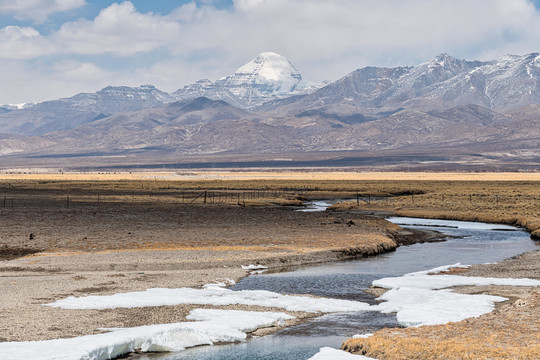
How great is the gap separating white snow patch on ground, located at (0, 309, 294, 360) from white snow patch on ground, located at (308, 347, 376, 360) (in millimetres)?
3774

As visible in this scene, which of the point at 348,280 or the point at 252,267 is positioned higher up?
the point at 252,267

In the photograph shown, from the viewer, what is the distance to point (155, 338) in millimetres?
21781

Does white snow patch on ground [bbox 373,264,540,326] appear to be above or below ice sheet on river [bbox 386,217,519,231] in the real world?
above

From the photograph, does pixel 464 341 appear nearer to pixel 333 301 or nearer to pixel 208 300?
pixel 333 301

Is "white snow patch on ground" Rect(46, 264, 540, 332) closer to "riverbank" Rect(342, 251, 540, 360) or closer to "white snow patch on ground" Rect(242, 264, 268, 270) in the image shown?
"riverbank" Rect(342, 251, 540, 360)

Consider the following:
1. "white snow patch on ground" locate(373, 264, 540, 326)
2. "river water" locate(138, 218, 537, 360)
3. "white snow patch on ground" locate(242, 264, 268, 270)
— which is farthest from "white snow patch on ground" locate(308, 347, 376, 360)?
"white snow patch on ground" locate(242, 264, 268, 270)

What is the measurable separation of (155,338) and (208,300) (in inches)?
244

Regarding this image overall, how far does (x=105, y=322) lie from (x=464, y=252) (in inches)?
1166

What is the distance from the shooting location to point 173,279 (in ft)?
109

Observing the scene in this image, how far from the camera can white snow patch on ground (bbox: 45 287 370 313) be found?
1046 inches

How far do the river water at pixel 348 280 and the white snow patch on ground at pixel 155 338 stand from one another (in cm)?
48

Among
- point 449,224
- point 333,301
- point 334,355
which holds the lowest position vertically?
point 449,224

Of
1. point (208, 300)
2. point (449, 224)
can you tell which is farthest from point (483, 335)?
point (449, 224)

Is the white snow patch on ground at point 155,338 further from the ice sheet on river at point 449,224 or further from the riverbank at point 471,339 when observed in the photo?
the ice sheet on river at point 449,224
